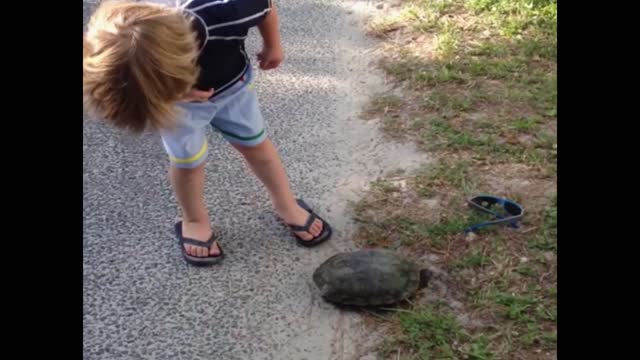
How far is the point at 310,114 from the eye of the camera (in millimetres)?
3287

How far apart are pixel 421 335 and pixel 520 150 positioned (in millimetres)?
1086

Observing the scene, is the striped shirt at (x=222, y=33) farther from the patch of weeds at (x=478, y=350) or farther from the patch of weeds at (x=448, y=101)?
the patch of weeds at (x=448, y=101)

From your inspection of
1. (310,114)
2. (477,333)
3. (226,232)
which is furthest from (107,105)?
(310,114)

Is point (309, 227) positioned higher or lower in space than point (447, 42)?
lower

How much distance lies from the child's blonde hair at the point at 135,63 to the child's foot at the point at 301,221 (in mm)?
788

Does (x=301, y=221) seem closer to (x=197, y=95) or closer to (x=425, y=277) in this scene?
(x=425, y=277)

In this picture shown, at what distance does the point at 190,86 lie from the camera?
6.23 ft

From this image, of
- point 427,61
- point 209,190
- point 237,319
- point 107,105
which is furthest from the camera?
point 427,61

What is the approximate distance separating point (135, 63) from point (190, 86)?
0.56 ft

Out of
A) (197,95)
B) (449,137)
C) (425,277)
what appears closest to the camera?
(197,95)

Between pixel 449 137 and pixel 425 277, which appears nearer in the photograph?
pixel 425 277

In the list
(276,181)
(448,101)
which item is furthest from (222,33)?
(448,101)

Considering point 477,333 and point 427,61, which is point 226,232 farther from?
point 427,61

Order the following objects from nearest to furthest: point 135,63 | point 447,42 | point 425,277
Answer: point 135,63 < point 425,277 < point 447,42
